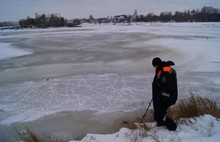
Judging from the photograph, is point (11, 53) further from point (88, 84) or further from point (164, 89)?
point (164, 89)

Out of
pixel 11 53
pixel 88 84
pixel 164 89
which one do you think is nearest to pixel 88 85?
pixel 88 84

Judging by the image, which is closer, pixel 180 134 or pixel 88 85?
pixel 180 134

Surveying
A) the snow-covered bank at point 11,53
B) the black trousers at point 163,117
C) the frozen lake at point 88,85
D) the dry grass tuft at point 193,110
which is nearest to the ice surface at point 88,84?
the frozen lake at point 88,85

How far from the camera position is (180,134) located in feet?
10.5

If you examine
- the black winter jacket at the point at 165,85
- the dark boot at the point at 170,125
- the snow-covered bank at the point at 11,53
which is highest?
the black winter jacket at the point at 165,85

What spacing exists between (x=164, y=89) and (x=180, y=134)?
0.67 metres

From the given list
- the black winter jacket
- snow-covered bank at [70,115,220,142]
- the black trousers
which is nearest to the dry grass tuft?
snow-covered bank at [70,115,220,142]

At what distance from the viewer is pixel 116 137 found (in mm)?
3314

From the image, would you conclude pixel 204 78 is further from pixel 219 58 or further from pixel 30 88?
pixel 30 88

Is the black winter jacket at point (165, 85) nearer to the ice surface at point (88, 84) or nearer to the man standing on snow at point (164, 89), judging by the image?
the man standing on snow at point (164, 89)

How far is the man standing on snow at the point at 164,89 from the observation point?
3142mm

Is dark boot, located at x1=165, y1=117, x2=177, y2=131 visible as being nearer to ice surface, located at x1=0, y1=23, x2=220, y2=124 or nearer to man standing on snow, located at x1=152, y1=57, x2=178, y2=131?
man standing on snow, located at x1=152, y1=57, x2=178, y2=131

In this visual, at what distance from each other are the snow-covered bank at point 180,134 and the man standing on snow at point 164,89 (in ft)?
0.51

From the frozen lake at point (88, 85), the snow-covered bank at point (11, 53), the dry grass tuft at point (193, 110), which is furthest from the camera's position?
the snow-covered bank at point (11, 53)
